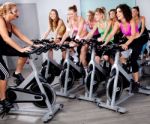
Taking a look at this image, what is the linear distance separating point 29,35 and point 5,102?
3.62m

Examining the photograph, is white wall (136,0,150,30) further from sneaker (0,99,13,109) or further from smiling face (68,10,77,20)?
sneaker (0,99,13,109)

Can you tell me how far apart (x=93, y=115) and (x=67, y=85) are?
1143mm

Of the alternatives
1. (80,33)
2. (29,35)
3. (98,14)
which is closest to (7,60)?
(29,35)

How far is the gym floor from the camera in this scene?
3.22 m

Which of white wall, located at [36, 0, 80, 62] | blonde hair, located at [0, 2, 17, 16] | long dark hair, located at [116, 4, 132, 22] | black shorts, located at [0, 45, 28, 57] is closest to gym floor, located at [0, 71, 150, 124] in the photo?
black shorts, located at [0, 45, 28, 57]

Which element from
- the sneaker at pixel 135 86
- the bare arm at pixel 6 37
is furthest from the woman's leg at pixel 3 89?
the sneaker at pixel 135 86

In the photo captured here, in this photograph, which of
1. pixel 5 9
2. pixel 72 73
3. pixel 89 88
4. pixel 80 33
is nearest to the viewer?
pixel 5 9

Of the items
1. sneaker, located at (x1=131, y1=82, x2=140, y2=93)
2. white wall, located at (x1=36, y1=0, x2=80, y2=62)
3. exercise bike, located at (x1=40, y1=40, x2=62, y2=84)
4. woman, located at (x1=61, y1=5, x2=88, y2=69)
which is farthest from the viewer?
white wall, located at (x1=36, y1=0, x2=80, y2=62)

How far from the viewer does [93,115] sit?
135 inches

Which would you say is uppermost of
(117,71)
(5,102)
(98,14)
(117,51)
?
(98,14)

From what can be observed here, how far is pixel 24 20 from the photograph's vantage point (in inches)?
261

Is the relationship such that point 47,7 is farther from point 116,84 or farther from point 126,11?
point 116,84

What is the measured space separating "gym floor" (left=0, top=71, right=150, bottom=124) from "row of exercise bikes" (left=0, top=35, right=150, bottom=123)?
0.09 meters

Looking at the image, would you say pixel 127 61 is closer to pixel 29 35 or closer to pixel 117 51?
pixel 117 51
